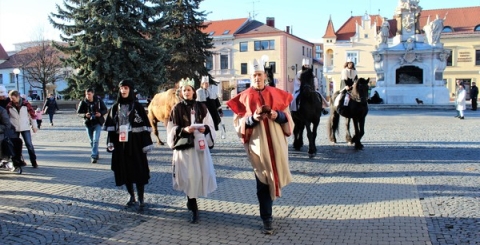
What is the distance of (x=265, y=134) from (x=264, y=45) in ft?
190

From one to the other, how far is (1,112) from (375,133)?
12.2 metres

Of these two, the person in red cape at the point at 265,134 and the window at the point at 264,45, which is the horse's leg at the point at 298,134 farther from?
the window at the point at 264,45

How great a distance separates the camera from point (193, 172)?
19.7ft

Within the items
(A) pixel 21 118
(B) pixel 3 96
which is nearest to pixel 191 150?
(B) pixel 3 96

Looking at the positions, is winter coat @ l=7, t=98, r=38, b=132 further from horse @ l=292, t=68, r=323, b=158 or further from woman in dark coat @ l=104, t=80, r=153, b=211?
horse @ l=292, t=68, r=323, b=158

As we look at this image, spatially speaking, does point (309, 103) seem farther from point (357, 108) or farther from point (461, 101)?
point (461, 101)

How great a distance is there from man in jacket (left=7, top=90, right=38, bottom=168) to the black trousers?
280 inches

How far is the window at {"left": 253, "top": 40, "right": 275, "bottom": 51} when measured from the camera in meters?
62.1

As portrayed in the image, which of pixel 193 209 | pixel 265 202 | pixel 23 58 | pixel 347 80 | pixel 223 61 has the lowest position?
pixel 193 209

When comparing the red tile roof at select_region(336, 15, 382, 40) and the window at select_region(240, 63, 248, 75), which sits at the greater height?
the red tile roof at select_region(336, 15, 382, 40)

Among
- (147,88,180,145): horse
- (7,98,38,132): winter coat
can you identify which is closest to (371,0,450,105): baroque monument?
(147,88,180,145): horse

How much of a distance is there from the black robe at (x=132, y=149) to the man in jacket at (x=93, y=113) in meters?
4.36

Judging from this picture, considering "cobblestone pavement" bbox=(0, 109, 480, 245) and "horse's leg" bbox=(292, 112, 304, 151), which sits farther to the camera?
"horse's leg" bbox=(292, 112, 304, 151)

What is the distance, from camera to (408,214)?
19.8ft
